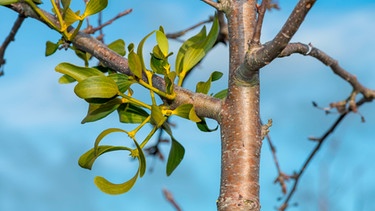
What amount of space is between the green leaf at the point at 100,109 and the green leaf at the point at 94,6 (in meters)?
0.16

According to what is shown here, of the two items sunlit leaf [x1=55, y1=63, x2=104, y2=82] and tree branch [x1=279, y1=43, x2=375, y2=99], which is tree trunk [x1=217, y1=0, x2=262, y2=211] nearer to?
tree branch [x1=279, y1=43, x2=375, y2=99]

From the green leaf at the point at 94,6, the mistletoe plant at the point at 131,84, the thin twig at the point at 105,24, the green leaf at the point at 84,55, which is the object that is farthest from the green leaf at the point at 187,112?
the thin twig at the point at 105,24

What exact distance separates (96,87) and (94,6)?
0.60ft

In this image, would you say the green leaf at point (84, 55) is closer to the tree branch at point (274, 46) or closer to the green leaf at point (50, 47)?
the green leaf at point (50, 47)

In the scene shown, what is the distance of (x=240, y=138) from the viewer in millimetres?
813

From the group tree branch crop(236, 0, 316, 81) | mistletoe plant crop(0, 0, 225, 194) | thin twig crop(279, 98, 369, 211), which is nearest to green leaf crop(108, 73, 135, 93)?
mistletoe plant crop(0, 0, 225, 194)

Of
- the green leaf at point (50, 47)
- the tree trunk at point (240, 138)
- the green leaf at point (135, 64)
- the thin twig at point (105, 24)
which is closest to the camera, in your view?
the tree trunk at point (240, 138)

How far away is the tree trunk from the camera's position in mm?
794

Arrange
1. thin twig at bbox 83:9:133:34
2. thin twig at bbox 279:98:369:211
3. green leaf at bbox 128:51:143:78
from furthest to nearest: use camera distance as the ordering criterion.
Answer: thin twig at bbox 279:98:369:211 < thin twig at bbox 83:9:133:34 < green leaf at bbox 128:51:143:78

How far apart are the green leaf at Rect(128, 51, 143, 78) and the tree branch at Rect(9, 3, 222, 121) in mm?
46

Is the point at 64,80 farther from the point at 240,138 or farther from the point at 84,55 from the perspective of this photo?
the point at 240,138

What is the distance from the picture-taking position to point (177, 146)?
105 cm

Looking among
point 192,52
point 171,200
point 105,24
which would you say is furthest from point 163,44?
point 105,24

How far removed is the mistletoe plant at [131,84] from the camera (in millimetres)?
918
